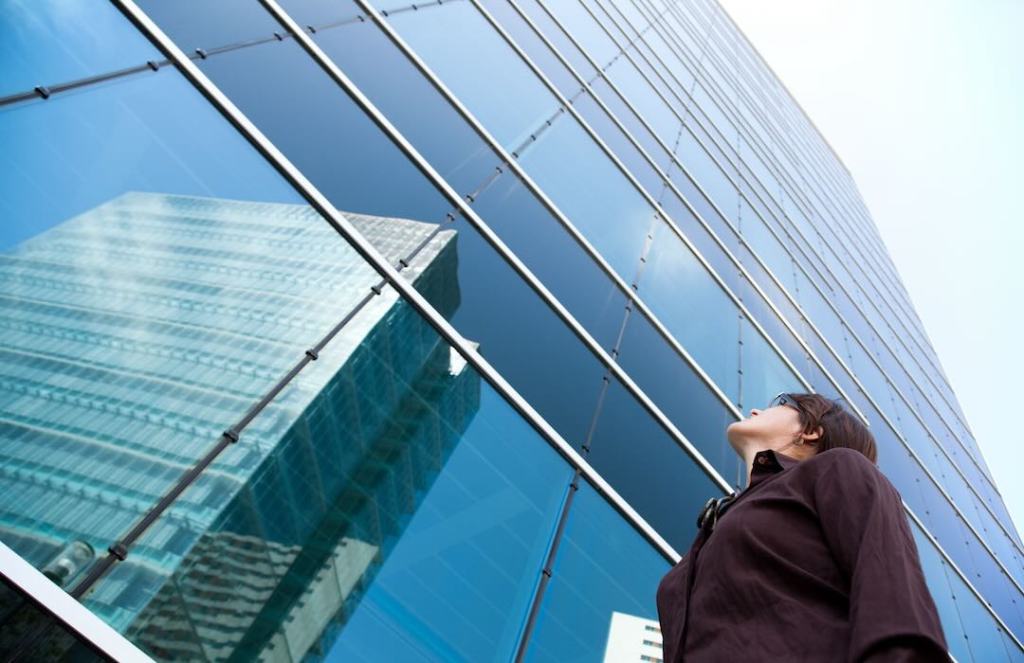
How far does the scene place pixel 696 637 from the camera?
1.68 metres

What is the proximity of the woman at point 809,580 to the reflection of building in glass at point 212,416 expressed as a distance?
4.50 ft

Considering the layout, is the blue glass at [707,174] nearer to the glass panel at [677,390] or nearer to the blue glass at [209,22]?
the glass panel at [677,390]

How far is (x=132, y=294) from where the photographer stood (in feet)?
9.75

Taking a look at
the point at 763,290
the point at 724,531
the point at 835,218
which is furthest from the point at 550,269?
the point at 835,218

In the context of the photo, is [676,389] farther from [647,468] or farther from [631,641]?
[631,641]

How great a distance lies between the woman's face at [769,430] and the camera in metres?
2.63

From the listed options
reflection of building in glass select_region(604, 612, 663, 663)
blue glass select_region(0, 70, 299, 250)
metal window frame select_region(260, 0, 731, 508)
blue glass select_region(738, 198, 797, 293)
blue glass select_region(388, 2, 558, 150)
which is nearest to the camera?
blue glass select_region(0, 70, 299, 250)

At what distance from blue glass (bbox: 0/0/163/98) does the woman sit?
2844 millimetres

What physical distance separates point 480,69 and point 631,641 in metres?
4.37

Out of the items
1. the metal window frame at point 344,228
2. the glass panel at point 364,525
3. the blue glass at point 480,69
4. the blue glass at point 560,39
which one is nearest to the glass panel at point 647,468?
the metal window frame at point 344,228

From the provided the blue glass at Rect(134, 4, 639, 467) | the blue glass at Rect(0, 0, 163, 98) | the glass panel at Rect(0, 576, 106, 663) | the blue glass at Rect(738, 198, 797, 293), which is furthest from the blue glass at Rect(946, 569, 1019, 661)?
the blue glass at Rect(0, 0, 163, 98)

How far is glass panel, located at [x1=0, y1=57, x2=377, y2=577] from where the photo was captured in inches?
99.0

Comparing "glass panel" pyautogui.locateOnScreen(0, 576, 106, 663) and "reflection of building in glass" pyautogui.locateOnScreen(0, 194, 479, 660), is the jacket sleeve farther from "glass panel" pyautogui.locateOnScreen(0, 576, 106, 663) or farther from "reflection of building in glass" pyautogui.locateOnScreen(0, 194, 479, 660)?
"glass panel" pyautogui.locateOnScreen(0, 576, 106, 663)

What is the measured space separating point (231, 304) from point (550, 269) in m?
2.46
